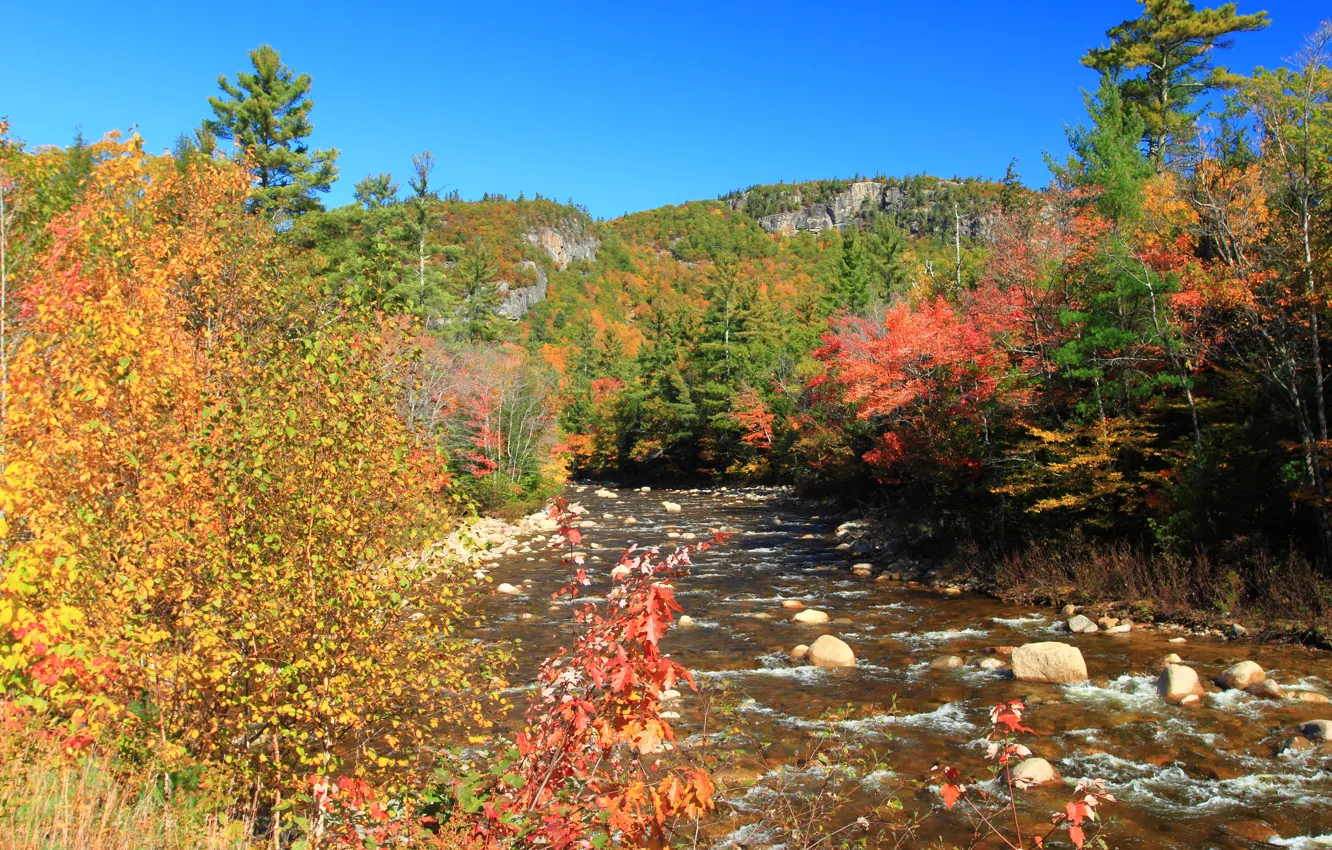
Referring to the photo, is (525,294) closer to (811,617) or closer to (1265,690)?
(811,617)

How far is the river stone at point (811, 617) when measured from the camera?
1365cm

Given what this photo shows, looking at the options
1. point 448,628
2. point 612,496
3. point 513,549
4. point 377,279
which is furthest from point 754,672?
point 612,496

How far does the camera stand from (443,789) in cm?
550

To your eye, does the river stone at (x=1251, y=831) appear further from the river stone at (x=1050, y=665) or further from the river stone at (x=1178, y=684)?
the river stone at (x=1050, y=665)

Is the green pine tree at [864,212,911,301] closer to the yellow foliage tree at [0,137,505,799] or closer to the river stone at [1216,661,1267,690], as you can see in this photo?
the river stone at [1216,661,1267,690]

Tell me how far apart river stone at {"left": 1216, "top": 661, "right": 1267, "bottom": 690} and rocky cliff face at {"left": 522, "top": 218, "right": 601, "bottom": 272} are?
393 ft

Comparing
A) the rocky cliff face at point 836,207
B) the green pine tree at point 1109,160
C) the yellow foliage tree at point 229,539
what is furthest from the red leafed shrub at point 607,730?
the rocky cliff face at point 836,207

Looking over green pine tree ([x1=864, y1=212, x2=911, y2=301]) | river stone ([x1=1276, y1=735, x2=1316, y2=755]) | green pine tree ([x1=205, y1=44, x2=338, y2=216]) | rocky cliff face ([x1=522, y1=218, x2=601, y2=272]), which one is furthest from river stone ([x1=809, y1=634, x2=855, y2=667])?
rocky cliff face ([x1=522, y1=218, x2=601, y2=272])

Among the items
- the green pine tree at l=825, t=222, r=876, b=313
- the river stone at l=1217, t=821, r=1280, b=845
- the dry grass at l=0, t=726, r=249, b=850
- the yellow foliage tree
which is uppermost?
the green pine tree at l=825, t=222, r=876, b=313

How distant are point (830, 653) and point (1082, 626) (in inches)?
177

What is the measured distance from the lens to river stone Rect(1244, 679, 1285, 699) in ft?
29.9

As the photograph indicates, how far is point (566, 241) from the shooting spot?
13150cm

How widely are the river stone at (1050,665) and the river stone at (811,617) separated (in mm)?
3709

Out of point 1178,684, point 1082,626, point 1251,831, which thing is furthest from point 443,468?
point 1082,626
